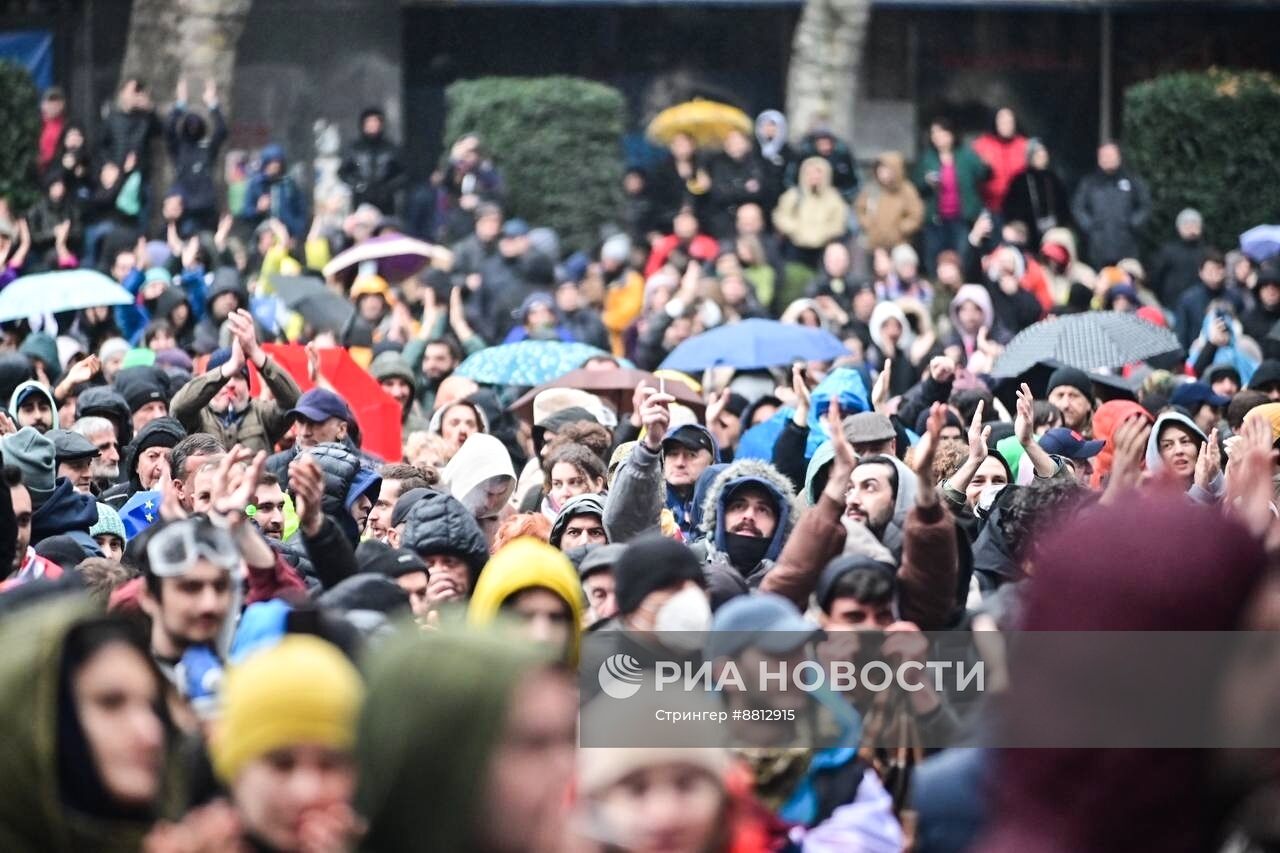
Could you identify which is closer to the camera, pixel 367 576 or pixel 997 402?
pixel 367 576

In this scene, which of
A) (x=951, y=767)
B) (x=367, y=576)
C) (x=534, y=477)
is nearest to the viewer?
(x=951, y=767)

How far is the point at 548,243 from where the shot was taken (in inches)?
798

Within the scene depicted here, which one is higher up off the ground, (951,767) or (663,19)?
(663,19)

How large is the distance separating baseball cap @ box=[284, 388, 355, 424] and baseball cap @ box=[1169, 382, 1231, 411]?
4.51 m

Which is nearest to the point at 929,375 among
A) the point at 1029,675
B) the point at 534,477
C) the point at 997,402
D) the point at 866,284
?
the point at 997,402

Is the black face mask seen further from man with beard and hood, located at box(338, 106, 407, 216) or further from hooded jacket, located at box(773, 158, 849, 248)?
man with beard and hood, located at box(338, 106, 407, 216)

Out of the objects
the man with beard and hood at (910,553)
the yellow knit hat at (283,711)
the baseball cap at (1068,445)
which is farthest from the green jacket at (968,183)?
the yellow knit hat at (283,711)

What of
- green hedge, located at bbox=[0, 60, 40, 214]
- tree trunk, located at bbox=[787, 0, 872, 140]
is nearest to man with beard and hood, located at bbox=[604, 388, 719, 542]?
green hedge, located at bbox=[0, 60, 40, 214]

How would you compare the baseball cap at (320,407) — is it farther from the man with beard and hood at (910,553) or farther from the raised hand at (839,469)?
the man with beard and hood at (910,553)

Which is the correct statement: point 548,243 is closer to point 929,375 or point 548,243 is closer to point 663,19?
point 663,19

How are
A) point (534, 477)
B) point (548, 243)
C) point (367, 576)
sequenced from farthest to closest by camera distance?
point (548, 243), point (534, 477), point (367, 576)

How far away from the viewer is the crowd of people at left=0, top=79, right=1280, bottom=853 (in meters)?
3.61

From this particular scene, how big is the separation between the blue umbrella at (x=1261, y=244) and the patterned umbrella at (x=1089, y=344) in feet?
22.2

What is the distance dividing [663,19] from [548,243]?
541cm
